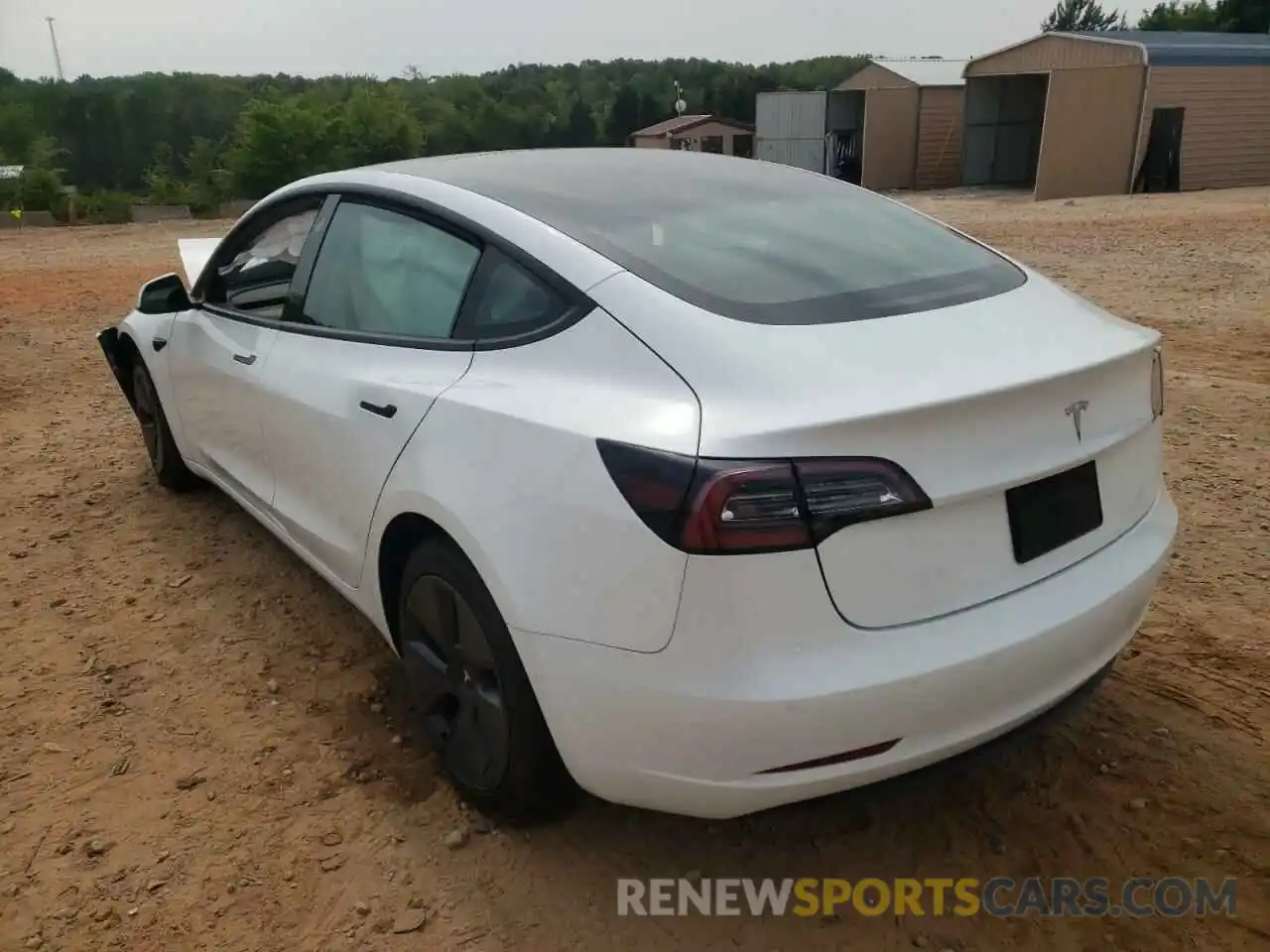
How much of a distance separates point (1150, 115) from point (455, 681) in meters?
23.3

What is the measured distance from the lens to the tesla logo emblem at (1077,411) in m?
2.12

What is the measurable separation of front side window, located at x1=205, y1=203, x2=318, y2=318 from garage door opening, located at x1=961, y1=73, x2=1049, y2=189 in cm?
2710

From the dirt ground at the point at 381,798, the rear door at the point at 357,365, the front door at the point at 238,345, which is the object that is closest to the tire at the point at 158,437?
the dirt ground at the point at 381,798

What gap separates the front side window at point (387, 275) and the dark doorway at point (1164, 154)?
74.0 feet

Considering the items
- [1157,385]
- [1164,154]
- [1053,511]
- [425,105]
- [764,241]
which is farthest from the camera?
[425,105]

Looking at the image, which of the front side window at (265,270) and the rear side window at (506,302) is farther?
the front side window at (265,270)

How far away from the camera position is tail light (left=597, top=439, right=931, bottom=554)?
1829mm

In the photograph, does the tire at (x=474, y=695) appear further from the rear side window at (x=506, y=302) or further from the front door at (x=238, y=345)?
the front door at (x=238, y=345)

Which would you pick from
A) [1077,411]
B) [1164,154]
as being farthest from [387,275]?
[1164,154]

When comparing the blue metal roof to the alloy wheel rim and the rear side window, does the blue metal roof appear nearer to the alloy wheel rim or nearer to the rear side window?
the rear side window

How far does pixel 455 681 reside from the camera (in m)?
2.55

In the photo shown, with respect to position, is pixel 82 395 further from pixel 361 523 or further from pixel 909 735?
pixel 909 735

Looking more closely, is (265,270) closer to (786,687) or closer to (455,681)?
(455,681)

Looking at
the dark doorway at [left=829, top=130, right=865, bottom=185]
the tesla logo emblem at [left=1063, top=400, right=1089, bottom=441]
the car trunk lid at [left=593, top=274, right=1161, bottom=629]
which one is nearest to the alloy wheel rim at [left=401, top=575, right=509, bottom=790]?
the car trunk lid at [left=593, top=274, right=1161, bottom=629]
